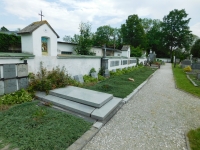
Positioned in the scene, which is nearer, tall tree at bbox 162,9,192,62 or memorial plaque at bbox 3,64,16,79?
memorial plaque at bbox 3,64,16,79

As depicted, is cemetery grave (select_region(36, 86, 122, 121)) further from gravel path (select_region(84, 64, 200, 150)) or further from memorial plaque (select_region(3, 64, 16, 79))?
memorial plaque (select_region(3, 64, 16, 79))

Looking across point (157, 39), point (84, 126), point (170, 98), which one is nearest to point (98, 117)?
point (84, 126)

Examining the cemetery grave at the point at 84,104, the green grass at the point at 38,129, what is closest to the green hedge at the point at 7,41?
the cemetery grave at the point at 84,104

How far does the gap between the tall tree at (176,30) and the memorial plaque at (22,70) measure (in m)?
52.3

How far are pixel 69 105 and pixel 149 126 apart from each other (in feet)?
8.99

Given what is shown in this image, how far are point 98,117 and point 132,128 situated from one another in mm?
1057

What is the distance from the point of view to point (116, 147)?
2.88 meters

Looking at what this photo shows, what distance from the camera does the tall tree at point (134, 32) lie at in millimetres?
41094

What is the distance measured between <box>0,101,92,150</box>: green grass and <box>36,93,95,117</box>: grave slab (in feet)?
1.52

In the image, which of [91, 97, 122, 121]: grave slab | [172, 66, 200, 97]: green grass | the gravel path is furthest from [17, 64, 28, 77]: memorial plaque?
[172, 66, 200, 97]: green grass

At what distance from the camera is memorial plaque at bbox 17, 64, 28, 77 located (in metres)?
5.21

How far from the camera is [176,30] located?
46.2 m

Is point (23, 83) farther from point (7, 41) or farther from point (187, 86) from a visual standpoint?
point (187, 86)

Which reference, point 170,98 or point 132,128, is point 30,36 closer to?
point 132,128
